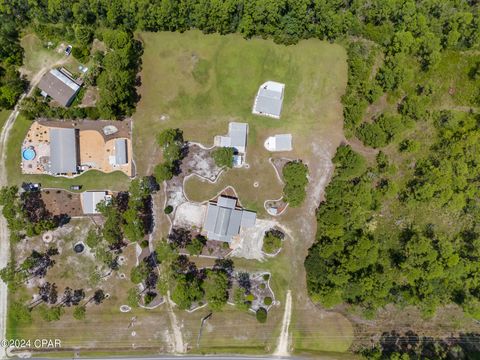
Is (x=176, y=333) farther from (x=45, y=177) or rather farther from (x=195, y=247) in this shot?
(x=45, y=177)

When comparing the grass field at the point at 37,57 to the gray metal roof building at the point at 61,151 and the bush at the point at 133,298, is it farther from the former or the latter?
the bush at the point at 133,298

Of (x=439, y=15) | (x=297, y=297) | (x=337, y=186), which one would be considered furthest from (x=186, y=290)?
(x=439, y=15)

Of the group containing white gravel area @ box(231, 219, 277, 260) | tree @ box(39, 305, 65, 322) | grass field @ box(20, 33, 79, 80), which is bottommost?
tree @ box(39, 305, 65, 322)

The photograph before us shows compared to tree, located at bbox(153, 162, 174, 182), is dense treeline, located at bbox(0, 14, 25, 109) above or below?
above

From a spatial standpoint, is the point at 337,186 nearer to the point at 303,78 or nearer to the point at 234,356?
the point at 303,78

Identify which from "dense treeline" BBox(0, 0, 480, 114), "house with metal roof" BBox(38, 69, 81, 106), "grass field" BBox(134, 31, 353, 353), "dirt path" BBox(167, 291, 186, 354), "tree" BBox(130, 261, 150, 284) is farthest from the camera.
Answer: "grass field" BBox(134, 31, 353, 353)

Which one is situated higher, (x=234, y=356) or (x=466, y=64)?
(x=466, y=64)

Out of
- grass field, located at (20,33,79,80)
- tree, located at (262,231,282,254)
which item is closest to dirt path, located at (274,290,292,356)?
tree, located at (262,231,282,254)

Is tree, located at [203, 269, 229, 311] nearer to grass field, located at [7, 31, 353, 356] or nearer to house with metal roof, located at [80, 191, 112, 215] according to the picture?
grass field, located at [7, 31, 353, 356]
